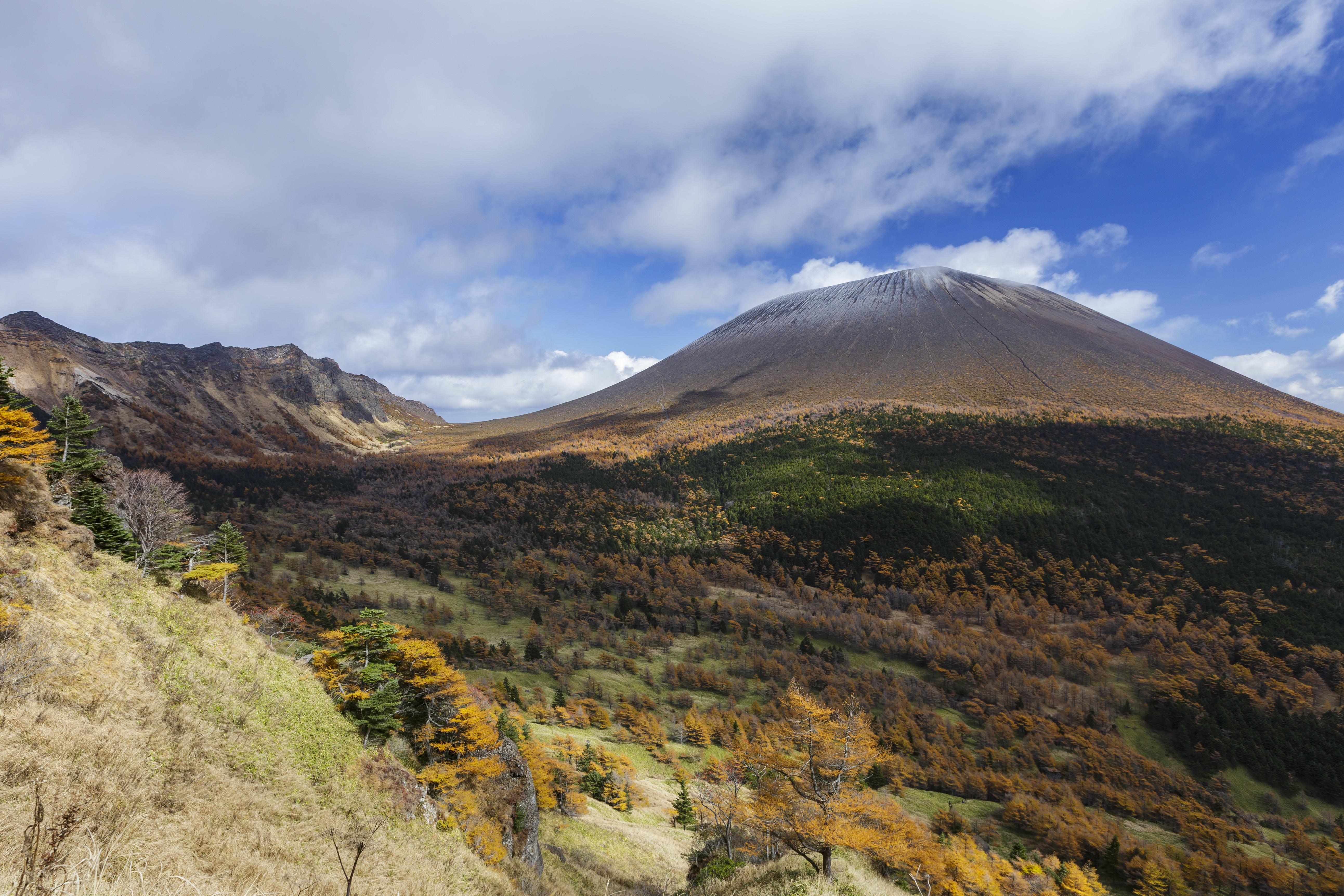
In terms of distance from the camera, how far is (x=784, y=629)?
3644 inches

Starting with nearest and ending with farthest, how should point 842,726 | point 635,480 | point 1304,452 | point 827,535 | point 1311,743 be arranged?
point 842,726 < point 1311,743 < point 827,535 < point 1304,452 < point 635,480

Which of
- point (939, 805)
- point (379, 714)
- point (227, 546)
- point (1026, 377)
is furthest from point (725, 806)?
point (1026, 377)

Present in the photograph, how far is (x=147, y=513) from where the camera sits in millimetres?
27422

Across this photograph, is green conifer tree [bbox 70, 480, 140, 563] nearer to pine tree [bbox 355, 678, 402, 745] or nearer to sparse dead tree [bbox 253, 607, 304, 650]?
sparse dead tree [bbox 253, 607, 304, 650]

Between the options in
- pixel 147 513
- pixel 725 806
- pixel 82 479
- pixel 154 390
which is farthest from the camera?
pixel 154 390

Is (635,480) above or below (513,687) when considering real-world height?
above

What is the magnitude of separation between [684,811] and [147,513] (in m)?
41.1

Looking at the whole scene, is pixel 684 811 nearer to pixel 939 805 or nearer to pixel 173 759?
pixel 939 805

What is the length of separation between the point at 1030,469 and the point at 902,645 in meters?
69.5

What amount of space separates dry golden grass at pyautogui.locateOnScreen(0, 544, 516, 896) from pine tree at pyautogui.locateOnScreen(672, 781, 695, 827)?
87.6ft

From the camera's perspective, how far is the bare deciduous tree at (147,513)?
2619cm

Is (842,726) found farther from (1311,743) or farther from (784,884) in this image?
(1311,743)

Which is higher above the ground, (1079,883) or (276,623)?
(276,623)

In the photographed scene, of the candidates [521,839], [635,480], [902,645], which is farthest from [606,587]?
[521,839]
